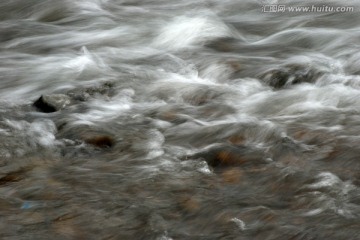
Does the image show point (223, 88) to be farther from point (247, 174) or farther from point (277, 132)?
point (247, 174)

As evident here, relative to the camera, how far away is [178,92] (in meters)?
5.88

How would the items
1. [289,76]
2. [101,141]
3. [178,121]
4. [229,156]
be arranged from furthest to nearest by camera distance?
[289,76]
[178,121]
[101,141]
[229,156]

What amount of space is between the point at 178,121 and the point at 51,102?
1151 millimetres

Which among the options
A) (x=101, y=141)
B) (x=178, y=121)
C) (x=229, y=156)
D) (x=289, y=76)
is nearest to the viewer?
(x=229, y=156)

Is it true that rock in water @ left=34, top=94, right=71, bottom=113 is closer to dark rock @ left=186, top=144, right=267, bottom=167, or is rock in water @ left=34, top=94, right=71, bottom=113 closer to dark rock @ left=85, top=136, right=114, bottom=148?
dark rock @ left=85, top=136, right=114, bottom=148

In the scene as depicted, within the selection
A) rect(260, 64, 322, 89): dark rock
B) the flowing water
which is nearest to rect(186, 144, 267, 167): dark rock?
the flowing water

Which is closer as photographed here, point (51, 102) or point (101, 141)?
point (101, 141)

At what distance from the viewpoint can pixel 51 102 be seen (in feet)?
18.2

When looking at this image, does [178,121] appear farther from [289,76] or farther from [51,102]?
[289,76]

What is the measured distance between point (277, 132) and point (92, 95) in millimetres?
1813

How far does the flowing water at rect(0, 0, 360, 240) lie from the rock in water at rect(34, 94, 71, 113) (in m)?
0.02

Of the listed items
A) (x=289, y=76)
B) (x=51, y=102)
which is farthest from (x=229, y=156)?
(x=289, y=76)

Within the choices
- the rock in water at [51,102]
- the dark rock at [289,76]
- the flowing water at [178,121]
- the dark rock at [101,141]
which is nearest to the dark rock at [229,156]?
Answer: the flowing water at [178,121]

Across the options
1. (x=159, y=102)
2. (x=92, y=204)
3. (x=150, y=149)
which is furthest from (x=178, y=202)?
(x=159, y=102)
